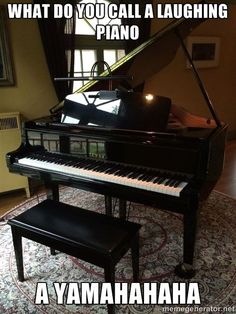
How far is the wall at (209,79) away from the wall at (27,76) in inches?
64.2

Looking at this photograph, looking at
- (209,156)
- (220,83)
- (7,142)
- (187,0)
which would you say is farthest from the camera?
(220,83)

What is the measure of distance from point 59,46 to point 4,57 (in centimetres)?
63

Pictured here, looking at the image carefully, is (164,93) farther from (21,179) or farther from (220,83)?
(21,179)

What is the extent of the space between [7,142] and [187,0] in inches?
140

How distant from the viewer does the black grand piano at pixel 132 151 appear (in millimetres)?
1590

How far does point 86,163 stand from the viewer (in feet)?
6.39

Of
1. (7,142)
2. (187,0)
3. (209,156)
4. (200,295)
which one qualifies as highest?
(187,0)

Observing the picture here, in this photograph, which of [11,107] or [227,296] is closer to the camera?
[227,296]

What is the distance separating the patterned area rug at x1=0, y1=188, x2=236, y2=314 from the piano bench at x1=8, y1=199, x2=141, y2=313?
18 cm

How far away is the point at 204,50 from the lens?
4551 millimetres

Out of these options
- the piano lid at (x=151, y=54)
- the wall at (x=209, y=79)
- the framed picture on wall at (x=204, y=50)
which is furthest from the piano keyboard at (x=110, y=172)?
the framed picture on wall at (x=204, y=50)

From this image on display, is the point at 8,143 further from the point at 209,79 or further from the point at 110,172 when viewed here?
the point at 209,79

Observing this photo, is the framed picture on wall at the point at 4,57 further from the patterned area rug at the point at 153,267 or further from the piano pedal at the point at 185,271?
the piano pedal at the point at 185,271

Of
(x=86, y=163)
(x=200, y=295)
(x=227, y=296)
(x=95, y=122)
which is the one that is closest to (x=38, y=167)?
(x=86, y=163)
